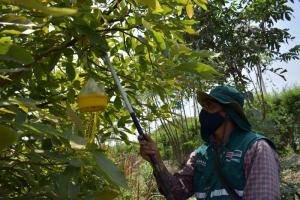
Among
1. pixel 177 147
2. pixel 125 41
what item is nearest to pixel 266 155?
pixel 125 41

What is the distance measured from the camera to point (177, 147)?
804 cm

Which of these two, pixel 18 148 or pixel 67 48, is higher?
pixel 67 48

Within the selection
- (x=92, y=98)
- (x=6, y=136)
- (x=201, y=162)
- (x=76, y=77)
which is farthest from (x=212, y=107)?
(x=6, y=136)

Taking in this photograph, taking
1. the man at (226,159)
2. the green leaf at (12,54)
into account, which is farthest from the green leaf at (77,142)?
Answer: the man at (226,159)

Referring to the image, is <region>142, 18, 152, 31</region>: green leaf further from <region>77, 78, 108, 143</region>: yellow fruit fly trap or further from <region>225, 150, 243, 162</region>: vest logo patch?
<region>225, 150, 243, 162</region>: vest logo patch

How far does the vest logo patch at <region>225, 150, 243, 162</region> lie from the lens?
2234mm

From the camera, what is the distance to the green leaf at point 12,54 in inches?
Result: 34.7

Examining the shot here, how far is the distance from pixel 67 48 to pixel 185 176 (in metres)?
1.23

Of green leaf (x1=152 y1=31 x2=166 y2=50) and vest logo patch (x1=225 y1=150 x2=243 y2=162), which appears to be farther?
vest logo patch (x1=225 y1=150 x2=243 y2=162)

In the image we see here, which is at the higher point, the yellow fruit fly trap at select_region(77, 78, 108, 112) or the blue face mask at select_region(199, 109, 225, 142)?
the yellow fruit fly trap at select_region(77, 78, 108, 112)

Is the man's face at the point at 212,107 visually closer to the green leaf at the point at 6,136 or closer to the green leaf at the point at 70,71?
the green leaf at the point at 70,71

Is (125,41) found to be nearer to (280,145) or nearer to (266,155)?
(266,155)

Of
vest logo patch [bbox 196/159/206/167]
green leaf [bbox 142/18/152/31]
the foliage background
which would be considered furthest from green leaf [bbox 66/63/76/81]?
vest logo patch [bbox 196/159/206/167]

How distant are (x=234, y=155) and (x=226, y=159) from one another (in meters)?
0.04
